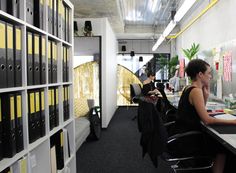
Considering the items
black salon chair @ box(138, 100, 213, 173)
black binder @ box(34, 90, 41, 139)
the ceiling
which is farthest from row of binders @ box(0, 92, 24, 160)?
the ceiling

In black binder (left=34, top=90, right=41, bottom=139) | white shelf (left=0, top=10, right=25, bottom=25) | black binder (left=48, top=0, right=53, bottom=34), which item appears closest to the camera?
white shelf (left=0, top=10, right=25, bottom=25)

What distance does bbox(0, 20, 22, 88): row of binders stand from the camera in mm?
1268

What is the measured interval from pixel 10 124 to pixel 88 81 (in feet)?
13.8

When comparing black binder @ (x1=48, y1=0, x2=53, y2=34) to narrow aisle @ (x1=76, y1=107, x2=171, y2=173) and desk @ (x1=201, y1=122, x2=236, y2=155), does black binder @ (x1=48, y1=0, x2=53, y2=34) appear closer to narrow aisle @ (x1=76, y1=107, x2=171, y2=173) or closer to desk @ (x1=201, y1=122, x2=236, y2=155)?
desk @ (x1=201, y1=122, x2=236, y2=155)

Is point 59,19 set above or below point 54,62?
above

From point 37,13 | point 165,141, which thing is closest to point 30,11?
point 37,13

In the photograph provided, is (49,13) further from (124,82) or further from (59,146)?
(124,82)

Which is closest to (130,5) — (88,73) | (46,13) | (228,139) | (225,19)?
(88,73)

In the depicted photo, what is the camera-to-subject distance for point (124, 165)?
3.18m

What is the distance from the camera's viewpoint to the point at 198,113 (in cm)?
219

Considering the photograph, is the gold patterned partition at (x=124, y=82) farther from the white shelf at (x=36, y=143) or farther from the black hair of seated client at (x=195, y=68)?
the white shelf at (x=36, y=143)

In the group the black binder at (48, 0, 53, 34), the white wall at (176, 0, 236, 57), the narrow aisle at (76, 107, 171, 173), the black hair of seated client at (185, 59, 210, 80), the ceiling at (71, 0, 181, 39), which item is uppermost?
the ceiling at (71, 0, 181, 39)

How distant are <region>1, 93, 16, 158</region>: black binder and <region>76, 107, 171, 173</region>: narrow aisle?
1756 millimetres

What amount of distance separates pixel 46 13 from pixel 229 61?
9.56 ft
